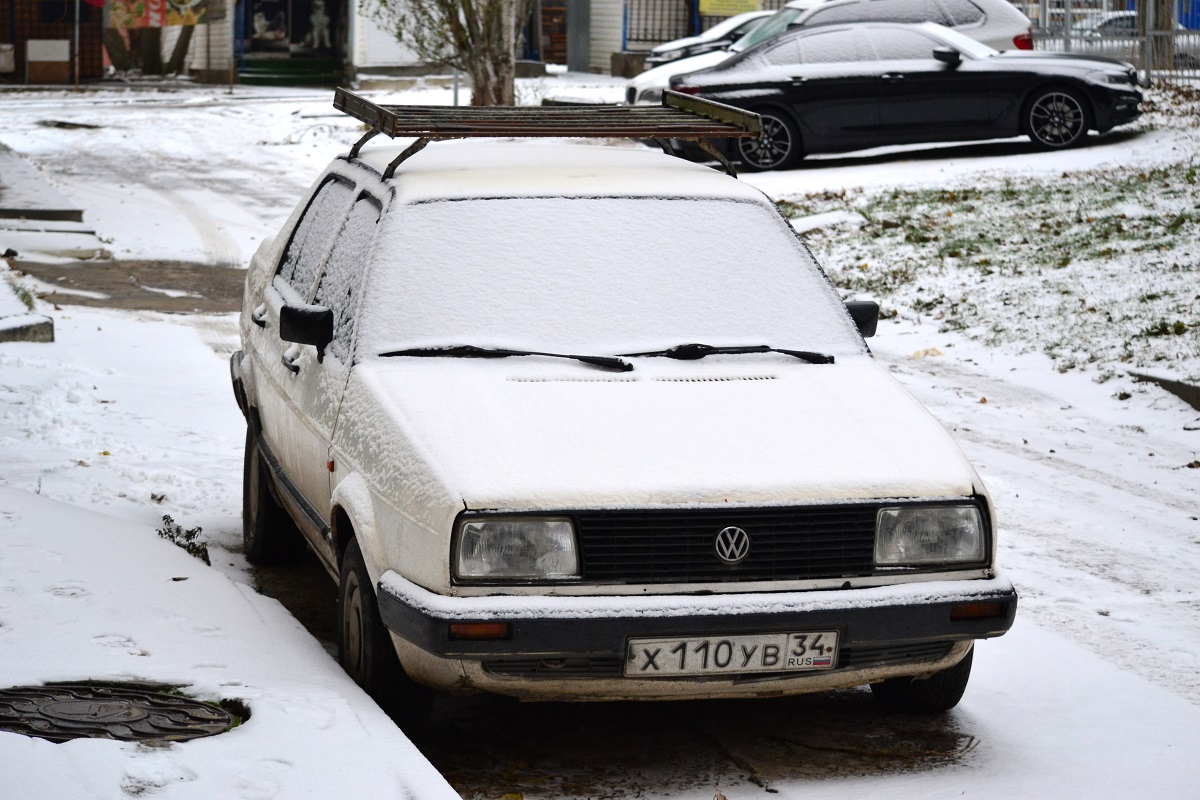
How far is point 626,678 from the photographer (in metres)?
4.05

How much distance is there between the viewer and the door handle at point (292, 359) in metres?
5.39

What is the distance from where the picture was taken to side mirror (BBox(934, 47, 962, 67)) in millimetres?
17891

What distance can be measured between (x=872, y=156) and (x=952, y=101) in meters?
1.42

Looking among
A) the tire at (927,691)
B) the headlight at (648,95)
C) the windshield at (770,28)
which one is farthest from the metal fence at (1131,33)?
the tire at (927,691)

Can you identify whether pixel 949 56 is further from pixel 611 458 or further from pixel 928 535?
pixel 611 458

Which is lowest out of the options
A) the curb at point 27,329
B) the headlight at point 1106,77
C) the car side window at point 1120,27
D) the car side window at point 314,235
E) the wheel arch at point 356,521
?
the curb at point 27,329

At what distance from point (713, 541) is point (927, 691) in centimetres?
105

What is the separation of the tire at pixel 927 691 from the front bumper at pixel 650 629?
372 millimetres

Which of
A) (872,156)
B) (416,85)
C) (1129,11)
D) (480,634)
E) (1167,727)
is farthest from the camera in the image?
(416,85)

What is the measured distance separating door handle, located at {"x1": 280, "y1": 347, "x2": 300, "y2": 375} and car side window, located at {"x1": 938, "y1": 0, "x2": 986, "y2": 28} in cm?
1639

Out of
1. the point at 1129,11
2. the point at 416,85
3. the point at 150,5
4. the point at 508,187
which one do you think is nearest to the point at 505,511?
the point at 508,187

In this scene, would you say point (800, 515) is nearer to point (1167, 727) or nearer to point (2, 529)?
point (1167, 727)

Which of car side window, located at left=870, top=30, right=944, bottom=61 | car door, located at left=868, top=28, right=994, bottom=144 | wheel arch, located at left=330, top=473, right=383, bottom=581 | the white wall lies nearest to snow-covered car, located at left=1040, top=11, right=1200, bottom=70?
car side window, located at left=870, top=30, right=944, bottom=61

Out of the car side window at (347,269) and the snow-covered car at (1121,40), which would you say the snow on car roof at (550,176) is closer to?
the car side window at (347,269)
